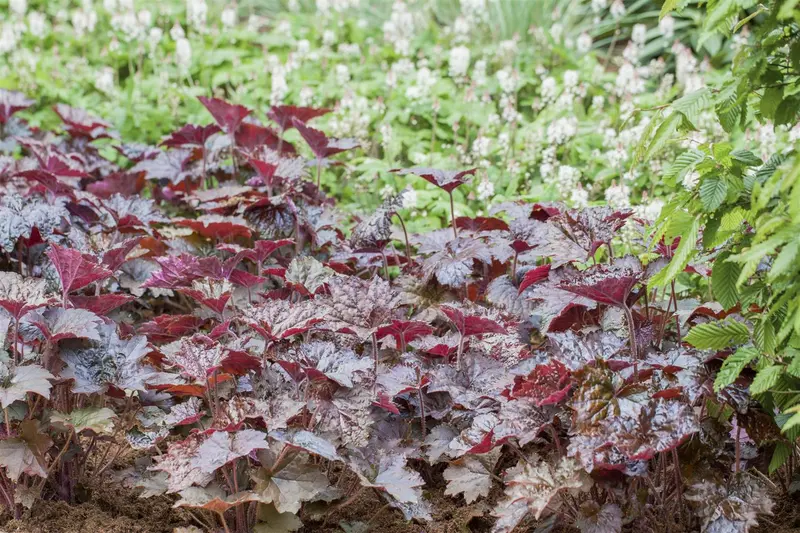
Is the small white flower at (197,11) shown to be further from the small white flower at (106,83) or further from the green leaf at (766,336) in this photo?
the green leaf at (766,336)

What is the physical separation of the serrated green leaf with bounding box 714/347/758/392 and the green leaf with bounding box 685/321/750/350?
0.04 meters

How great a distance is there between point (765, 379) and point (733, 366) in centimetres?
7

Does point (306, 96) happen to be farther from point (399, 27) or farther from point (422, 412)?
point (422, 412)

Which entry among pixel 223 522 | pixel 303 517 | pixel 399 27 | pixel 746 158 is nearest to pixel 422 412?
pixel 303 517

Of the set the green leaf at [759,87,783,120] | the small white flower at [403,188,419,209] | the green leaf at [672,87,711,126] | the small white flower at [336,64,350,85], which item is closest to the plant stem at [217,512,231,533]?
the green leaf at [672,87,711,126]

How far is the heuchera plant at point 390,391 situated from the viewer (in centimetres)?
184

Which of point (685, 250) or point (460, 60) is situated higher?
point (685, 250)

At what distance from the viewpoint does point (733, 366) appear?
1.79 m

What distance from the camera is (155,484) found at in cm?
207

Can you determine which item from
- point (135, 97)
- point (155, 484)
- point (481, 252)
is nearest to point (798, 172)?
point (481, 252)

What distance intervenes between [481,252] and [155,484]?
1.17m

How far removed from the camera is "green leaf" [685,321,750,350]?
1.85 m

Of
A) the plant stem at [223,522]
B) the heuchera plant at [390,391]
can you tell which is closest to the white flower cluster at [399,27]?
the heuchera plant at [390,391]

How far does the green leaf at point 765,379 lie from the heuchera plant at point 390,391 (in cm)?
14
